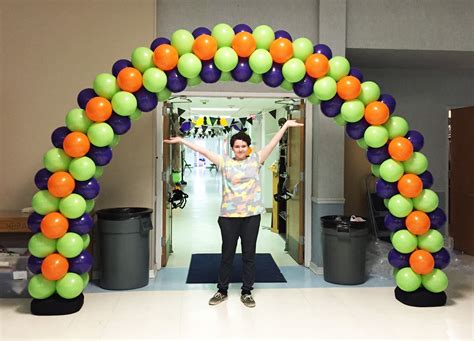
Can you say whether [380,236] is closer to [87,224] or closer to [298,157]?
[298,157]

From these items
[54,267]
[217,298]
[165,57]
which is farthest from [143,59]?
[217,298]

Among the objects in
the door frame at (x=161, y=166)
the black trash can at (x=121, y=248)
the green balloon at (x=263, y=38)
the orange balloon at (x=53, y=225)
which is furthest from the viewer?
the door frame at (x=161, y=166)

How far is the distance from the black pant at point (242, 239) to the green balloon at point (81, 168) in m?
Result: 1.19

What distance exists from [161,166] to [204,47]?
1.87 m

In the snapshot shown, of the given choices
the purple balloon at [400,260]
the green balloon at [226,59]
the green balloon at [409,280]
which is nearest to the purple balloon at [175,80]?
the green balloon at [226,59]

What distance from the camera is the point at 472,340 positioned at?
10.0ft

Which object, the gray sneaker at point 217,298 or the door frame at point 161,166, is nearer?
the gray sneaker at point 217,298

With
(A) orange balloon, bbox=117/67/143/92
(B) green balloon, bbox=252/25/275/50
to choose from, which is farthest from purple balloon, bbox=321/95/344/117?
(A) orange balloon, bbox=117/67/143/92

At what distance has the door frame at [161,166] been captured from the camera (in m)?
4.95

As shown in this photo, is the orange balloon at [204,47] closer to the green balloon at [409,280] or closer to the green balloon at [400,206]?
the green balloon at [400,206]

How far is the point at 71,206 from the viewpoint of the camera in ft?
11.3

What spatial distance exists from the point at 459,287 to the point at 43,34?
16.7 feet

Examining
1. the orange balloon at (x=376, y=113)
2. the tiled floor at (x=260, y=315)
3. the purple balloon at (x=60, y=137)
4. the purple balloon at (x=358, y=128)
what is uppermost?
the orange balloon at (x=376, y=113)

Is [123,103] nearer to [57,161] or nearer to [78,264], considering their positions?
[57,161]
